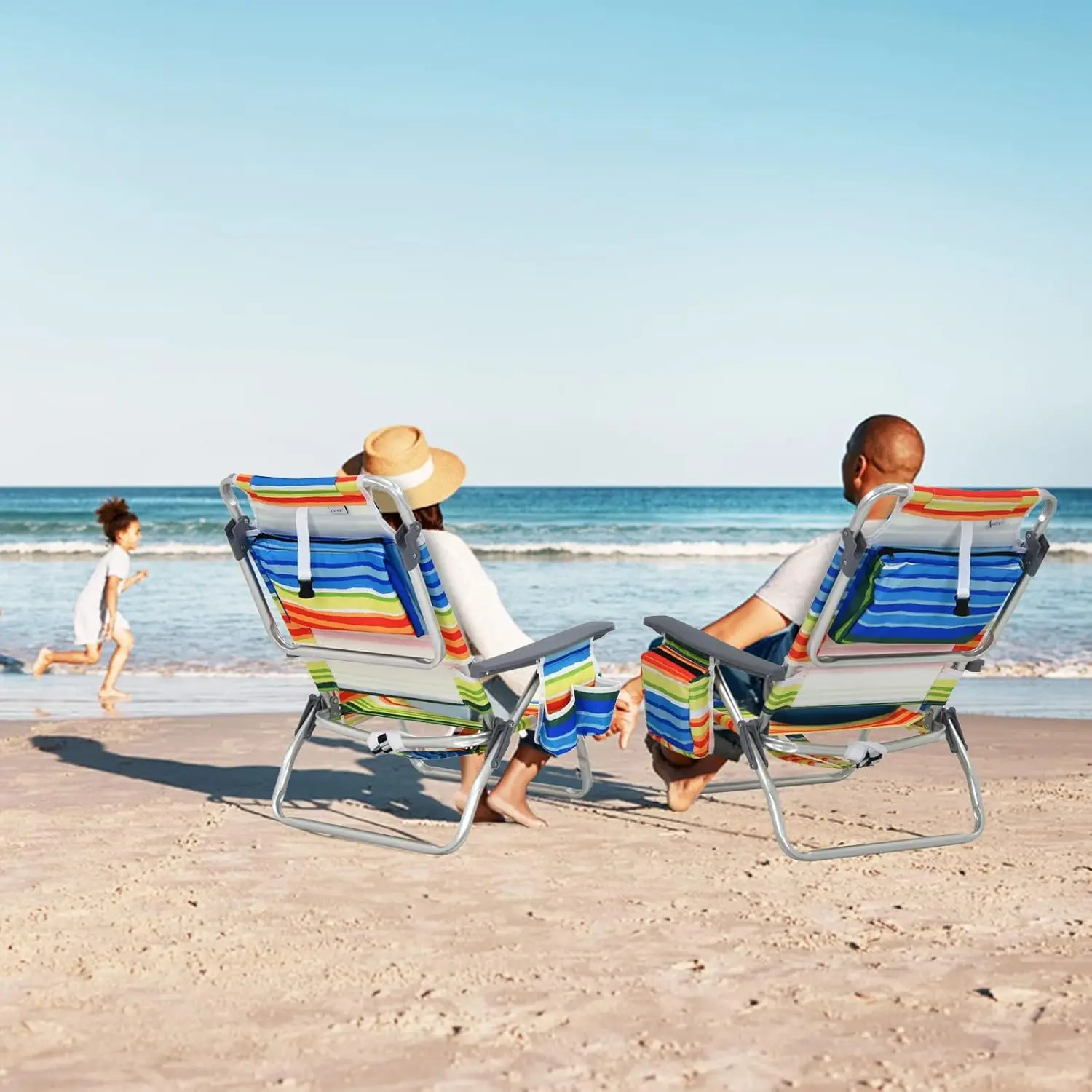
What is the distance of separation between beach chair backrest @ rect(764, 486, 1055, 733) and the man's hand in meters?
0.45

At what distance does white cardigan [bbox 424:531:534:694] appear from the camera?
411 centimetres

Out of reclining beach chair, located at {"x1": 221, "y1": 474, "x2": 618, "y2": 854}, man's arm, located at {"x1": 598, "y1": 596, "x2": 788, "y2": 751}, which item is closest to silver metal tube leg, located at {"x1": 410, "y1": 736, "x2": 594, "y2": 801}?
reclining beach chair, located at {"x1": 221, "y1": 474, "x2": 618, "y2": 854}

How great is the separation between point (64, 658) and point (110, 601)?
29.6 inches

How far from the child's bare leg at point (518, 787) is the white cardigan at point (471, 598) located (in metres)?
0.38

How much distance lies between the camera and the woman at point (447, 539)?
412 cm

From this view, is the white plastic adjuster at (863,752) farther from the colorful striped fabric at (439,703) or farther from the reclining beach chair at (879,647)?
the colorful striped fabric at (439,703)

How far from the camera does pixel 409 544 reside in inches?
148

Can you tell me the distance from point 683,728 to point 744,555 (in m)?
24.8

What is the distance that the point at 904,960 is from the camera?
3062 mm

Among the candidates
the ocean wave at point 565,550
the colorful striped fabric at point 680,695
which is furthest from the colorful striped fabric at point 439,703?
the ocean wave at point 565,550

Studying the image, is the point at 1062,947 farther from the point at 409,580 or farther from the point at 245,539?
the point at 245,539

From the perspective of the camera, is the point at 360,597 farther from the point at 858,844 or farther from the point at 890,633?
the point at 858,844

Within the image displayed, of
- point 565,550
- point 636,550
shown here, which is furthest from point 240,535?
point 636,550

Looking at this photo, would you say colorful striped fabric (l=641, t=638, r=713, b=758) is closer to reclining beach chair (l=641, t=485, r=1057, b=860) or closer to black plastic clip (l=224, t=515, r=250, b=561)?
reclining beach chair (l=641, t=485, r=1057, b=860)
